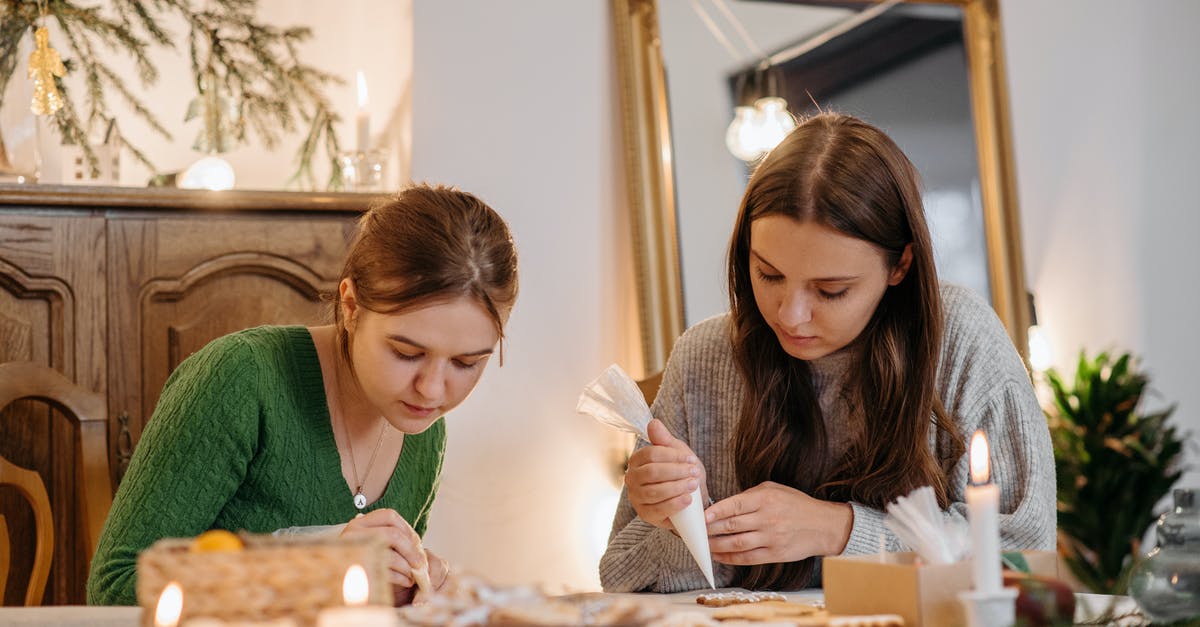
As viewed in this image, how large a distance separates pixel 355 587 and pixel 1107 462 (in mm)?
3157

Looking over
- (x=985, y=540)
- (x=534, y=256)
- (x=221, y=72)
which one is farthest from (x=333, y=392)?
(x=221, y=72)

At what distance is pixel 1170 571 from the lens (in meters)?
0.94

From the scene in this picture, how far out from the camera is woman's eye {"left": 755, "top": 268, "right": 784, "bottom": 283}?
1595 mm

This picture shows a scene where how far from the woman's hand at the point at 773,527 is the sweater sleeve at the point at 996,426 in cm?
3

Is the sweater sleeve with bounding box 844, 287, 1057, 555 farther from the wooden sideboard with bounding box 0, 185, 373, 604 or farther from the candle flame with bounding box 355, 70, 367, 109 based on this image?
the candle flame with bounding box 355, 70, 367, 109

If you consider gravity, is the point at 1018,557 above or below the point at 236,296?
below

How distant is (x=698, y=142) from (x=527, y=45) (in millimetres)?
514

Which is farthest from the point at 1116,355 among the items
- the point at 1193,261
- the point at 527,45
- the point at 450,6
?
the point at 450,6

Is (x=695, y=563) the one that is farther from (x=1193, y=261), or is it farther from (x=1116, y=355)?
(x=1193, y=261)

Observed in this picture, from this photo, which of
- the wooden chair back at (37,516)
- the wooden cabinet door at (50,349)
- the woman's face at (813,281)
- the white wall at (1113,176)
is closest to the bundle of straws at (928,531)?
the woman's face at (813,281)

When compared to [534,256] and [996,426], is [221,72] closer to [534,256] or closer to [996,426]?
[534,256]

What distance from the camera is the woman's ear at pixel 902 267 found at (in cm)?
164

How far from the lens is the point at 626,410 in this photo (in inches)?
52.1

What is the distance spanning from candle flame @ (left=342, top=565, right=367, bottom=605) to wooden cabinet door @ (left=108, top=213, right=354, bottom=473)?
1.64 meters
